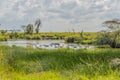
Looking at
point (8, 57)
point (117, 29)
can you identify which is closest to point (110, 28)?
point (117, 29)

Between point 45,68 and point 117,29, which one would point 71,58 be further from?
point 117,29

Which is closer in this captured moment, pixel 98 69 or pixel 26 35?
pixel 98 69

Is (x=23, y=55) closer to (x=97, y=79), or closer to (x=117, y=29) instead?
(x=117, y=29)

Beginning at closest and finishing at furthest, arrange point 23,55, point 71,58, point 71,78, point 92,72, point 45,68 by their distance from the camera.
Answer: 1. point 71,78
2. point 92,72
3. point 45,68
4. point 71,58
5. point 23,55

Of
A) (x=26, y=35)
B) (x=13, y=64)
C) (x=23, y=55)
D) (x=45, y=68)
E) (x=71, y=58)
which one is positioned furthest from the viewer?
(x=26, y=35)

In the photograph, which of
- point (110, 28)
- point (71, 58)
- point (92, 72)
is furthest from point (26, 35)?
point (92, 72)

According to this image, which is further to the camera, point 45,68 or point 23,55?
point 23,55

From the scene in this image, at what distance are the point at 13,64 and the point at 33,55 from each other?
5390 millimetres

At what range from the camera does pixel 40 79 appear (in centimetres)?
948

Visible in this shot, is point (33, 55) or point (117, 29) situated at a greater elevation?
point (117, 29)

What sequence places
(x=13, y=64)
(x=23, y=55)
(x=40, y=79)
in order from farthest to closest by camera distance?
1. (x=23, y=55)
2. (x=13, y=64)
3. (x=40, y=79)

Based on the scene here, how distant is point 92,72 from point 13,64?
20.9 feet

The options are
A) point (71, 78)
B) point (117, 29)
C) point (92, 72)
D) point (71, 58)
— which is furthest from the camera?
point (117, 29)

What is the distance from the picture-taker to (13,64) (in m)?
15.7
